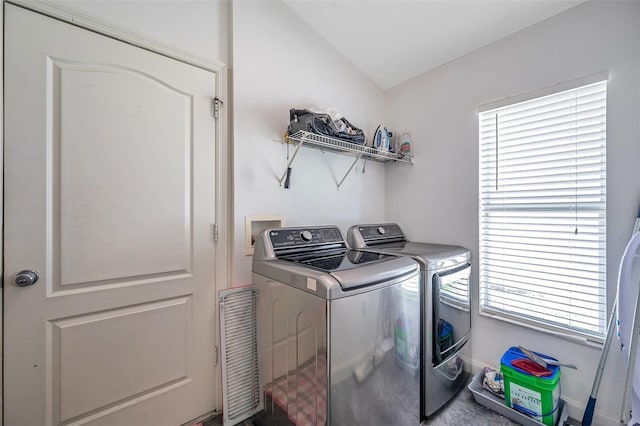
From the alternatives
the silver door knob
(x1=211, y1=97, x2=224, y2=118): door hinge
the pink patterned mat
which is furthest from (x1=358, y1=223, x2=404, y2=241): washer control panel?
the silver door knob

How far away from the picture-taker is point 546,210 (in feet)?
5.33

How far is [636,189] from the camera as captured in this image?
1.33m

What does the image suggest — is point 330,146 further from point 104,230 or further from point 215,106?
point 104,230

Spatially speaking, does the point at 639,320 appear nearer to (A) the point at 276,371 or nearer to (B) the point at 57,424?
(A) the point at 276,371

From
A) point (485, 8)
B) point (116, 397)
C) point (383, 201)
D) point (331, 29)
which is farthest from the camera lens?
point (383, 201)

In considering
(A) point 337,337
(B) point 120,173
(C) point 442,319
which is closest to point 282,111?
(B) point 120,173

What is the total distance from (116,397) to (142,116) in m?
1.49

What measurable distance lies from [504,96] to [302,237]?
180 cm

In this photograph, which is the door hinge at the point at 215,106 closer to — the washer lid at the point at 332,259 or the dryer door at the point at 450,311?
the washer lid at the point at 332,259

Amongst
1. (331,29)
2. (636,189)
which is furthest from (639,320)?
(331,29)

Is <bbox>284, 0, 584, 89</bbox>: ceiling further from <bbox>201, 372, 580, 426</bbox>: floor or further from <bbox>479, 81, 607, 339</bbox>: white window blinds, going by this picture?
<bbox>201, 372, 580, 426</bbox>: floor

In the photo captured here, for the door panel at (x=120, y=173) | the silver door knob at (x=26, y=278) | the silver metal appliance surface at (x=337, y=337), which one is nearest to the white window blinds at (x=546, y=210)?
the silver metal appliance surface at (x=337, y=337)

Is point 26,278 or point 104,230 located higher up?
point 104,230

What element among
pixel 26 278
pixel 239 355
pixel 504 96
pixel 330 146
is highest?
pixel 504 96
